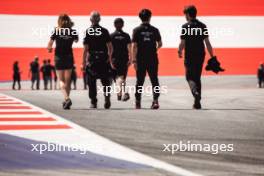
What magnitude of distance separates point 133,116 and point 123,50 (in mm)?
3970

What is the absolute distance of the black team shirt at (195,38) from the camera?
14.6 metres

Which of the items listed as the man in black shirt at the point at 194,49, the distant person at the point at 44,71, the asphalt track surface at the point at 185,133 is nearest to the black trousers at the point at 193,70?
the man in black shirt at the point at 194,49

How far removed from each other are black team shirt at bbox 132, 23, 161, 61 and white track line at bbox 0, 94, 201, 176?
331 centimetres

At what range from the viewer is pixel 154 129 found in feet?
35.9

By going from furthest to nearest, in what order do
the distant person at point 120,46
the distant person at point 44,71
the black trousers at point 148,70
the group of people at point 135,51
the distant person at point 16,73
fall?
1. the distant person at point 16,73
2. the distant person at point 44,71
3. the distant person at point 120,46
4. the black trousers at point 148,70
5. the group of people at point 135,51

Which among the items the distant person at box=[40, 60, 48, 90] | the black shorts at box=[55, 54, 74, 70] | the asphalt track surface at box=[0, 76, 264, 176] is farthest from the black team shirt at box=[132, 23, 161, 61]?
the distant person at box=[40, 60, 48, 90]

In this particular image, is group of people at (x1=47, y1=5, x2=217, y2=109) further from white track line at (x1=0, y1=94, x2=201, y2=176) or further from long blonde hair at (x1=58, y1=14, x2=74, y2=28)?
white track line at (x1=0, y1=94, x2=201, y2=176)

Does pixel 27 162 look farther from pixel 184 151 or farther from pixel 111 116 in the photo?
pixel 111 116

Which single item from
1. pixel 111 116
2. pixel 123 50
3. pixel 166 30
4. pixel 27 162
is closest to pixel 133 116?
pixel 111 116

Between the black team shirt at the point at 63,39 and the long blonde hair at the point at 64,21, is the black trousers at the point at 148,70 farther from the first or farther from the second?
the long blonde hair at the point at 64,21

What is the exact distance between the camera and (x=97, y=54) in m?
14.9

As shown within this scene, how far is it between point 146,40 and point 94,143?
19.4ft

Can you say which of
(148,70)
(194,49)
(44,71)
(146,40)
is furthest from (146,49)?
(44,71)

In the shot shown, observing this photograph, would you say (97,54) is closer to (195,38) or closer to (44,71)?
(195,38)
